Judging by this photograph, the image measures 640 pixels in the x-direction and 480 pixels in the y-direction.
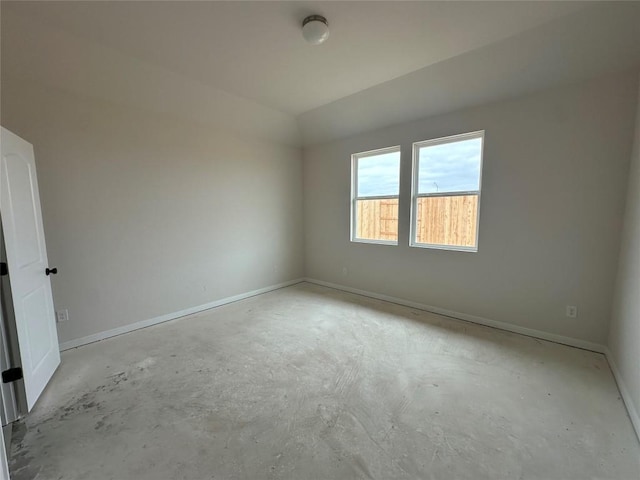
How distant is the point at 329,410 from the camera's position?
179 centimetres

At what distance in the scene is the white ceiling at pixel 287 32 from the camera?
1.89 meters

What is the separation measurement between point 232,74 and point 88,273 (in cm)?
259

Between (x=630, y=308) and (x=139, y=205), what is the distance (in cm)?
467

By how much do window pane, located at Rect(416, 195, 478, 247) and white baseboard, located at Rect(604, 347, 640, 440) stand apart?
1.51 meters

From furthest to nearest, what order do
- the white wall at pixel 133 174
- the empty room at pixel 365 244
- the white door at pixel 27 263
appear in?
1. the white wall at pixel 133 174
2. the white door at pixel 27 263
3. the empty room at pixel 365 244

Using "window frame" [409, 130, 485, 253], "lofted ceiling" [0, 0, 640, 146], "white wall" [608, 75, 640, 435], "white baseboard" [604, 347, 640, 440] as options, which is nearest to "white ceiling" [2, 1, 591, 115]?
"lofted ceiling" [0, 0, 640, 146]

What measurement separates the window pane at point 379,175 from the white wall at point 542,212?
0.20 meters

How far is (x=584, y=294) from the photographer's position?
2547mm

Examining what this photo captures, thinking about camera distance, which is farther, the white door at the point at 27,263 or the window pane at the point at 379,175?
the window pane at the point at 379,175

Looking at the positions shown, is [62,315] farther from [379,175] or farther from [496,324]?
[496,324]

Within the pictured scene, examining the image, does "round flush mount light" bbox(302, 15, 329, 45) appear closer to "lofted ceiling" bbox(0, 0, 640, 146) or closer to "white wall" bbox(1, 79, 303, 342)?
"lofted ceiling" bbox(0, 0, 640, 146)

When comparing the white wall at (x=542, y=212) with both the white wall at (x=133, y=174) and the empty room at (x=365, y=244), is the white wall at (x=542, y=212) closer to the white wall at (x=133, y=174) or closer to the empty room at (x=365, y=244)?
the empty room at (x=365, y=244)

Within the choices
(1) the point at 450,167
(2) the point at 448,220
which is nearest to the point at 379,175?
(1) the point at 450,167

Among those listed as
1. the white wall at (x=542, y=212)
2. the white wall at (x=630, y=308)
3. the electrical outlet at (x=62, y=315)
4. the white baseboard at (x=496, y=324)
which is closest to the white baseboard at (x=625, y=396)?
the white wall at (x=630, y=308)
